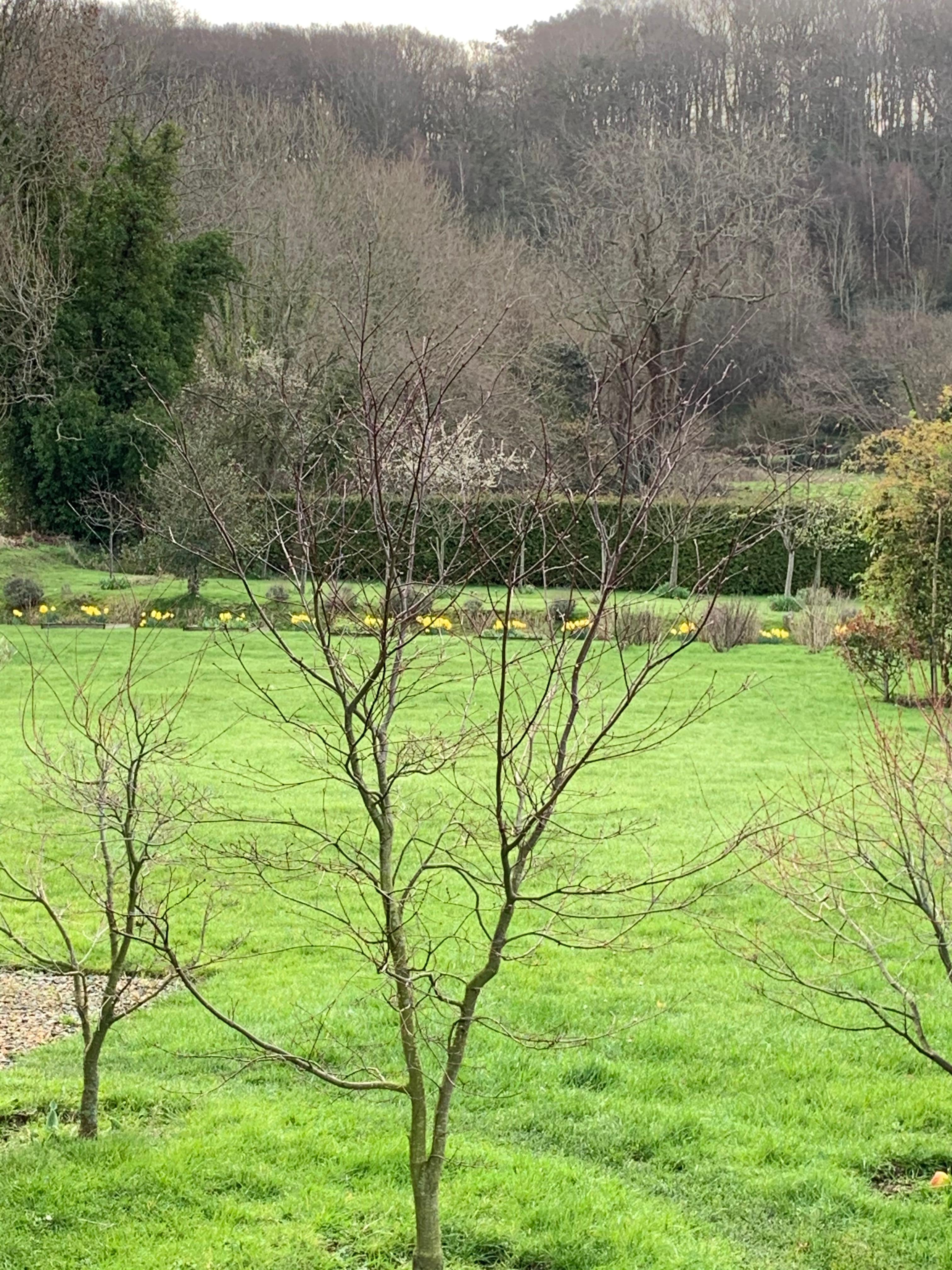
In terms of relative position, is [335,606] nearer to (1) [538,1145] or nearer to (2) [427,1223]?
(2) [427,1223]

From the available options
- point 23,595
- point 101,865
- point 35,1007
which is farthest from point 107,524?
point 35,1007

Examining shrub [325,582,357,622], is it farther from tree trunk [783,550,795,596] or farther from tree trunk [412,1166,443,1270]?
tree trunk [783,550,795,596]

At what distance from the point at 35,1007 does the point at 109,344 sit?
2079 centimetres

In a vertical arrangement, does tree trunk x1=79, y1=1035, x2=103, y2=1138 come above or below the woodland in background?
below

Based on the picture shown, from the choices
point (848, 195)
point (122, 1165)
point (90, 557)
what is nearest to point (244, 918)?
point (122, 1165)

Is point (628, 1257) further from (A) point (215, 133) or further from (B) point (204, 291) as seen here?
(A) point (215, 133)

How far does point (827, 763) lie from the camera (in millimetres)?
10312

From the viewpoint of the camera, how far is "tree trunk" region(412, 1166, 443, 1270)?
122 inches

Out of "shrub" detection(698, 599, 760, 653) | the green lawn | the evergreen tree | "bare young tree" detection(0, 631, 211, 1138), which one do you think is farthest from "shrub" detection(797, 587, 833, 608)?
the green lawn

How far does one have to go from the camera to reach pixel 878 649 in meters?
14.0

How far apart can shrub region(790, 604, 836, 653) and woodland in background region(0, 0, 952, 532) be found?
2.82 metres

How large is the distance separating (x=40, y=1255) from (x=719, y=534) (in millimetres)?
21998

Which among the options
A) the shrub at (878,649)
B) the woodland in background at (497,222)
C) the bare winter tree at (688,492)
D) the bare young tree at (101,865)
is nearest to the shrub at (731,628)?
the bare winter tree at (688,492)

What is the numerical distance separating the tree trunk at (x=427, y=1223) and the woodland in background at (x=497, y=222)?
189 cm
